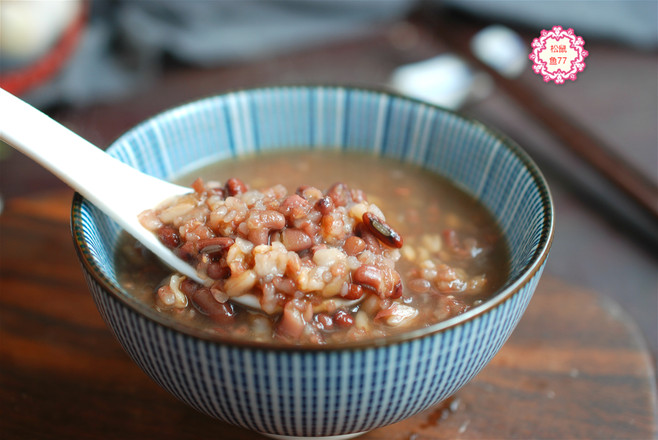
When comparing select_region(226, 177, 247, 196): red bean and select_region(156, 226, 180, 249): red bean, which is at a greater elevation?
select_region(226, 177, 247, 196): red bean

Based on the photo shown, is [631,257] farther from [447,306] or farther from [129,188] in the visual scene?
[129,188]

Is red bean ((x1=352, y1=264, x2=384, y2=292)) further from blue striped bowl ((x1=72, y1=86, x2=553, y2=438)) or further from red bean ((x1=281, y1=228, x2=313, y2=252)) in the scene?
blue striped bowl ((x1=72, y1=86, x2=553, y2=438))

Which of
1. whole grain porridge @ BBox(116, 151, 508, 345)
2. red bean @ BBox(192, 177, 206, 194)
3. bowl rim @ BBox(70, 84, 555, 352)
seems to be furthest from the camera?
red bean @ BBox(192, 177, 206, 194)

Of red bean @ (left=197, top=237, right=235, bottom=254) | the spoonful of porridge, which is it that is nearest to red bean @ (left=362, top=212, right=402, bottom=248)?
the spoonful of porridge

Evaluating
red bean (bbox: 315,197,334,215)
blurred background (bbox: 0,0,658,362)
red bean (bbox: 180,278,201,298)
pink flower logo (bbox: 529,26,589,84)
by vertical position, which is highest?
pink flower logo (bbox: 529,26,589,84)

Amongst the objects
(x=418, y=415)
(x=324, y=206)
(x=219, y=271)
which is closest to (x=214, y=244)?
(x=219, y=271)

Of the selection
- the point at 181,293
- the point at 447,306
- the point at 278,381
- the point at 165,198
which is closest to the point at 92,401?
the point at 181,293
